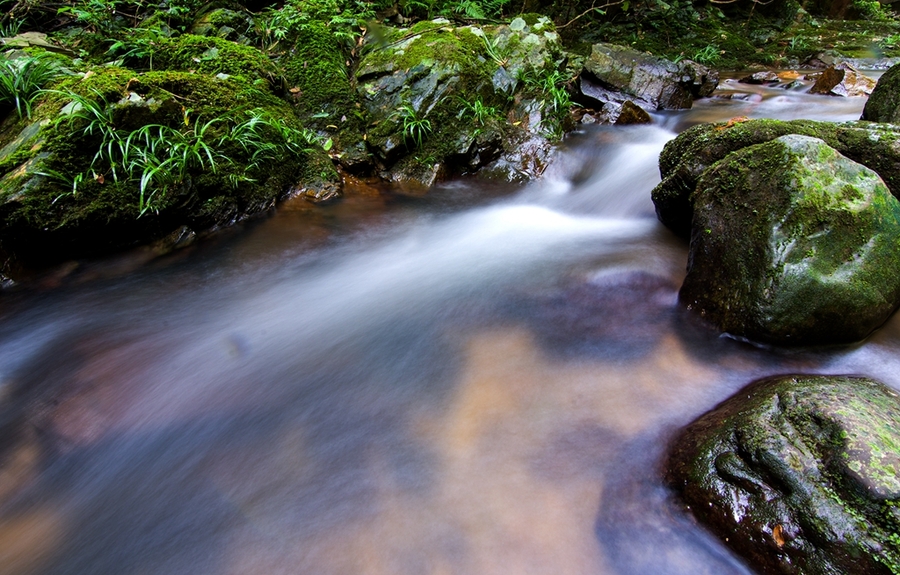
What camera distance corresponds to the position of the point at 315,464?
7.82 ft

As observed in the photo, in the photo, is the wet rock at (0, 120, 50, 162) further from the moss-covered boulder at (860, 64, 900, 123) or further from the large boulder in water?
the moss-covered boulder at (860, 64, 900, 123)

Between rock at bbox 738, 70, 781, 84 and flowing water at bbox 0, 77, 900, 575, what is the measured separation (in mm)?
6637

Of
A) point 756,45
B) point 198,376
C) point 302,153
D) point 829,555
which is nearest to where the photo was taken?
point 829,555

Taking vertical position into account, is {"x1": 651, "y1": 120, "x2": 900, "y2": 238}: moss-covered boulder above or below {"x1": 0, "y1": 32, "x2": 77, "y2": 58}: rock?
below

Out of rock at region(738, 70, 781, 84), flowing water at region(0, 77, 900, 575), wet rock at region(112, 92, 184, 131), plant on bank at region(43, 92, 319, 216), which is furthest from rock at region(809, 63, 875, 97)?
wet rock at region(112, 92, 184, 131)

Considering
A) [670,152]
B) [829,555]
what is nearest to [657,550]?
[829,555]

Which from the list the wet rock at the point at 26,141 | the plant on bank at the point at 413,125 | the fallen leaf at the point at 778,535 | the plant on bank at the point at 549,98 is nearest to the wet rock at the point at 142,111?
the wet rock at the point at 26,141

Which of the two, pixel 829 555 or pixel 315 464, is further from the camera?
pixel 315 464

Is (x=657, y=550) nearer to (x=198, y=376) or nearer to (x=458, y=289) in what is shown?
(x=458, y=289)

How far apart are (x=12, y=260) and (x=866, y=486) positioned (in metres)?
5.63

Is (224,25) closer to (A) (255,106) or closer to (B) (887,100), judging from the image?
(A) (255,106)

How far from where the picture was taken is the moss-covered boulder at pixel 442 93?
5.71 m

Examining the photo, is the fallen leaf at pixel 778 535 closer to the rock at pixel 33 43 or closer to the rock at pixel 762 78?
the rock at pixel 33 43

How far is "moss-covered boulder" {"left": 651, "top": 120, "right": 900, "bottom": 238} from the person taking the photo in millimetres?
3285
